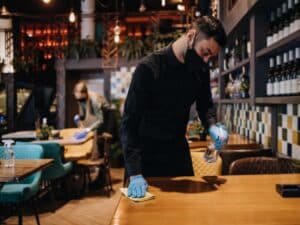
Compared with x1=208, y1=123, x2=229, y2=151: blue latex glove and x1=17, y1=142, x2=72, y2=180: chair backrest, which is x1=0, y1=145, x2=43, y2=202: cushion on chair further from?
x1=208, y1=123, x2=229, y2=151: blue latex glove

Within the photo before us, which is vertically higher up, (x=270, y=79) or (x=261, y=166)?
(x=270, y=79)

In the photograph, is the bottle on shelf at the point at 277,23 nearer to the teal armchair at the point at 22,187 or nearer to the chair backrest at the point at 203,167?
the chair backrest at the point at 203,167

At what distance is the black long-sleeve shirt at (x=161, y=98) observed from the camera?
1.94 meters

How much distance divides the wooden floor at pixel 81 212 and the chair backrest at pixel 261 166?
94.8 inches

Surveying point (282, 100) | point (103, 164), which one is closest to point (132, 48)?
point (103, 164)

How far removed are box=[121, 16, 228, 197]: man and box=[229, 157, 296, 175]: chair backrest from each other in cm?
35

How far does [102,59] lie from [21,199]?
6.33 metres

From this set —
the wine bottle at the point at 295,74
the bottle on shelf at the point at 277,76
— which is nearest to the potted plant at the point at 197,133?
the bottle on shelf at the point at 277,76

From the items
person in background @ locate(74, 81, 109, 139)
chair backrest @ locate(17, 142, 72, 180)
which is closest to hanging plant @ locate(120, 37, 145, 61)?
person in background @ locate(74, 81, 109, 139)

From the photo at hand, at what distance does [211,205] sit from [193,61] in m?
0.82

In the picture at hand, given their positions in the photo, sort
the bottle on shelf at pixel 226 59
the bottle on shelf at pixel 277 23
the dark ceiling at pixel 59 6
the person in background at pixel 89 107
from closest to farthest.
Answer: the bottle on shelf at pixel 277 23 → the bottle on shelf at pixel 226 59 → the person in background at pixel 89 107 → the dark ceiling at pixel 59 6

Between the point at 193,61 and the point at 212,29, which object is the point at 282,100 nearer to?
the point at 193,61

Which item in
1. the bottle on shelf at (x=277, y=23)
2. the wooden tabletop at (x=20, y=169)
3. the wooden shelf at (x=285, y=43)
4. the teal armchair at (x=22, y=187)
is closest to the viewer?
the wooden shelf at (x=285, y=43)

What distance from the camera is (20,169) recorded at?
3176mm
